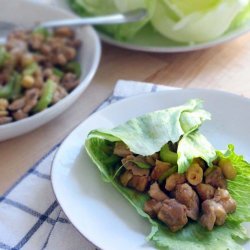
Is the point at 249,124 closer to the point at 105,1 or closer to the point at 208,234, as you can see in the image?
the point at 208,234

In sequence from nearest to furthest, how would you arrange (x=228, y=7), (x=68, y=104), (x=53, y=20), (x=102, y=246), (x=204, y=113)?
1. (x=102, y=246)
2. (x=204, y=113)
3. (x=68, y=104)
4. (x=228, y=7)
5. (x=53, y=20)

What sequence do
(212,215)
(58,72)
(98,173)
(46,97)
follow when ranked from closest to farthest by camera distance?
(212,215), (98,173), (46,97), (58,72)

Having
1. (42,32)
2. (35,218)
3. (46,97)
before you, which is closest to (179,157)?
(35,218)

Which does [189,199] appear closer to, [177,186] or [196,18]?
[177,186]

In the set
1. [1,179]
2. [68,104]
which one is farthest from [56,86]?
[1,179]

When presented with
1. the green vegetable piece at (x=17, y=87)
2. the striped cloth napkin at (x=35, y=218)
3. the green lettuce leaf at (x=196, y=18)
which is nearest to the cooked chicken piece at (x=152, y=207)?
the striped cloth napkin at (x=35, y=218)

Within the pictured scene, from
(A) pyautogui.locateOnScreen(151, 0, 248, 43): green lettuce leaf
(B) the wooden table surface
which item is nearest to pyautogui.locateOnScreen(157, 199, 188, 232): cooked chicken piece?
(B) the wooden table surface

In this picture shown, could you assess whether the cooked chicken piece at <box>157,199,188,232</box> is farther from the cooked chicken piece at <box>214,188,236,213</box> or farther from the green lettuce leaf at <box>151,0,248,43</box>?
the green lettuce leaf at <box>151,0,248,43</box>
